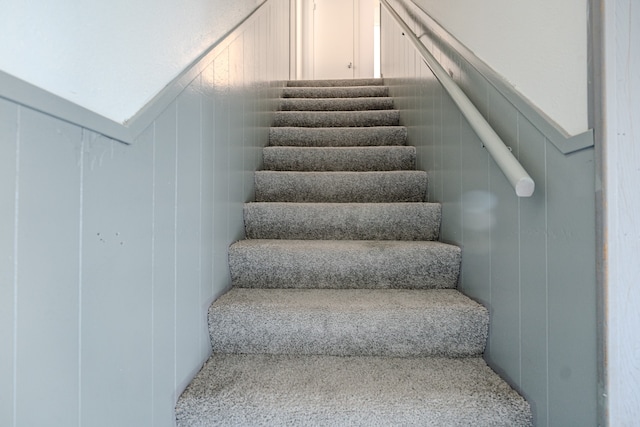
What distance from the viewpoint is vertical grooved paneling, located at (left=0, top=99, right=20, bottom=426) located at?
1.55 feet

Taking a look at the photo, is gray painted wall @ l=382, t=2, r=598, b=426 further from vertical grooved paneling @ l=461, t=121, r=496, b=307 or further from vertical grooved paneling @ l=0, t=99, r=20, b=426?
vertical grooved paneling @ l=0, t=99, r=20, b=426

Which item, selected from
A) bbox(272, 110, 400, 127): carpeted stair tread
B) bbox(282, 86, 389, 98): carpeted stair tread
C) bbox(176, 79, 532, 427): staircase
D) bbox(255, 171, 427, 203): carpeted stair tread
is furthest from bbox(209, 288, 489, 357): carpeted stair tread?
bbox(282, 86, 389, 98): carpeted stair tread

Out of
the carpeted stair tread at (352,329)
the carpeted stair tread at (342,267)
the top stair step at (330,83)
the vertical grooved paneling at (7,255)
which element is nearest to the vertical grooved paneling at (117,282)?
the vertical grooved paneling at (7,255)

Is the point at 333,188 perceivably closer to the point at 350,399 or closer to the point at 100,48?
the point at 350,399

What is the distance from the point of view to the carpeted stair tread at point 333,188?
188 cm

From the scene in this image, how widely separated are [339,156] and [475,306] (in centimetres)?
121

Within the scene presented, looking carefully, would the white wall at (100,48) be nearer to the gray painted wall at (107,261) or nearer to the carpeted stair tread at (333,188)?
the gray painted wall at (107,261)

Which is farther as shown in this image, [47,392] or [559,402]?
[559,402]

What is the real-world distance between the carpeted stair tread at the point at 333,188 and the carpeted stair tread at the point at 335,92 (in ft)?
4.28

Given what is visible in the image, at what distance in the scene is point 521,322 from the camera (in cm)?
97

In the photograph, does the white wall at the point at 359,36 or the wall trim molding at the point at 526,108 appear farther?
the white wall at the point at 359,36

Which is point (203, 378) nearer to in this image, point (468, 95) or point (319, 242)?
point (319, 242)

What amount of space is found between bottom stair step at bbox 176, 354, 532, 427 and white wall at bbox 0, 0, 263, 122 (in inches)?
29.6

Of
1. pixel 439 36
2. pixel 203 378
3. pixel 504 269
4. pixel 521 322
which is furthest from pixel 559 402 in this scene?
pixel 439 36
